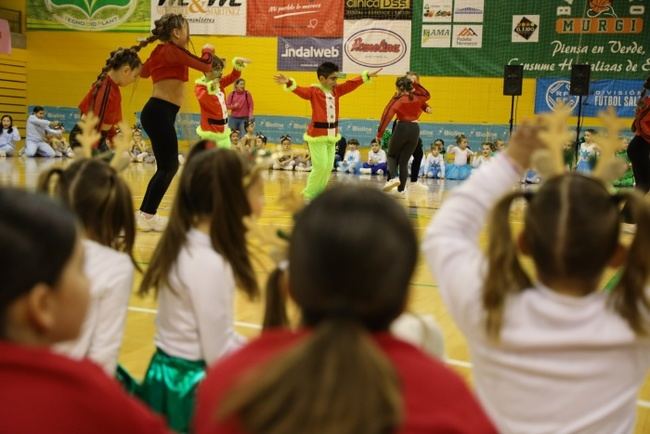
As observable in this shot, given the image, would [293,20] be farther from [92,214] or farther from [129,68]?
[92,214]

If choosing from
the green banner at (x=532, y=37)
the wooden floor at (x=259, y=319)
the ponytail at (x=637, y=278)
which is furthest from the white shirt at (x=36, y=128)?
the ponytail at (x=637, y=278)

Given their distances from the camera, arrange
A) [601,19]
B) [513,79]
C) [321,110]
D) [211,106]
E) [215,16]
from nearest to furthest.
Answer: [211,106] < [321,110] < [513,79] < [601,19] < [215,16]

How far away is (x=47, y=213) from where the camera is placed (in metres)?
0.95

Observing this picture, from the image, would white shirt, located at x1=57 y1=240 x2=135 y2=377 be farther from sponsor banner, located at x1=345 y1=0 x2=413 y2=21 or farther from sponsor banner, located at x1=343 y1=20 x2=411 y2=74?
sponsor banner, located at x1=345 y1=0 x2=413 y2=21

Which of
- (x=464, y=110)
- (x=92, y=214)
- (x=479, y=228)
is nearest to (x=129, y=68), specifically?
(x=92, y=214)

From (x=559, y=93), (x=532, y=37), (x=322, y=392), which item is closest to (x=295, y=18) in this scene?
(x=532, y=37)

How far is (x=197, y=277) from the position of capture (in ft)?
5.89

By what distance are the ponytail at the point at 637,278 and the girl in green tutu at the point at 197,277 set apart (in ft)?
3.06

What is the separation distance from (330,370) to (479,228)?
2.50ft

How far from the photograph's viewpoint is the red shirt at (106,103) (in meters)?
5.08

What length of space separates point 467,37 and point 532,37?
3.69ft

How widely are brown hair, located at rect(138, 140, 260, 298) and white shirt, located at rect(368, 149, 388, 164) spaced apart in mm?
11361

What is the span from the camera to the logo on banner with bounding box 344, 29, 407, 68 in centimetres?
1356

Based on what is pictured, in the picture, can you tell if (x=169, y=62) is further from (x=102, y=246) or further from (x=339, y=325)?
(x=339, y=325)
